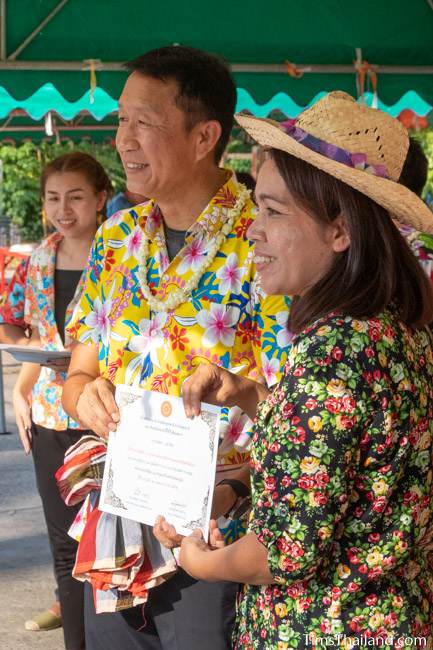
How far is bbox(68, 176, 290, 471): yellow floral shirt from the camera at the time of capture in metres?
2.28

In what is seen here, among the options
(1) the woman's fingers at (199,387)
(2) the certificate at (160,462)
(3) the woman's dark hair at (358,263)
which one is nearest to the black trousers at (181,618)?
(2) the certificate at (160,462)

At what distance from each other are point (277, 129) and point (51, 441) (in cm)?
222

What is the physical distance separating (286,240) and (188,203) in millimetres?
774

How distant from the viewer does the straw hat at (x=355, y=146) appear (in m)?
1.68

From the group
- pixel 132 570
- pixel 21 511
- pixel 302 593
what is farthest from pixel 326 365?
pixel 21 511

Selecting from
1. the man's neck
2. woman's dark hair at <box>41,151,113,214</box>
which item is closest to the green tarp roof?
woman's dark hair at <box>41,151,113,214</box>

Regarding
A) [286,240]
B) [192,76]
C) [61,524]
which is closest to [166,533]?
[286,240]

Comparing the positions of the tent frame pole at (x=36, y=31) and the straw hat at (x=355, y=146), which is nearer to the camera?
the straw hat at (x=355, y=146)

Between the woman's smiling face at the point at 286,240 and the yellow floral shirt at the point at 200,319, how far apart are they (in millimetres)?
454

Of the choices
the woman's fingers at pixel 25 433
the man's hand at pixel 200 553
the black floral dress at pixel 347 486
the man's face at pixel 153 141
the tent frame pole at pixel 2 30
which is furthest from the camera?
the tent frame pole at pixel 2 30

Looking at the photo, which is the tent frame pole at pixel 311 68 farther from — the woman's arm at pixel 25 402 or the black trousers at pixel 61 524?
the black trousers at pixel 61 524

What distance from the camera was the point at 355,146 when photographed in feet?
5.82

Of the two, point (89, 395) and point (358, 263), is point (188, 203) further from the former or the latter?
point (358, 263)

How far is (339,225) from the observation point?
1.72 m
